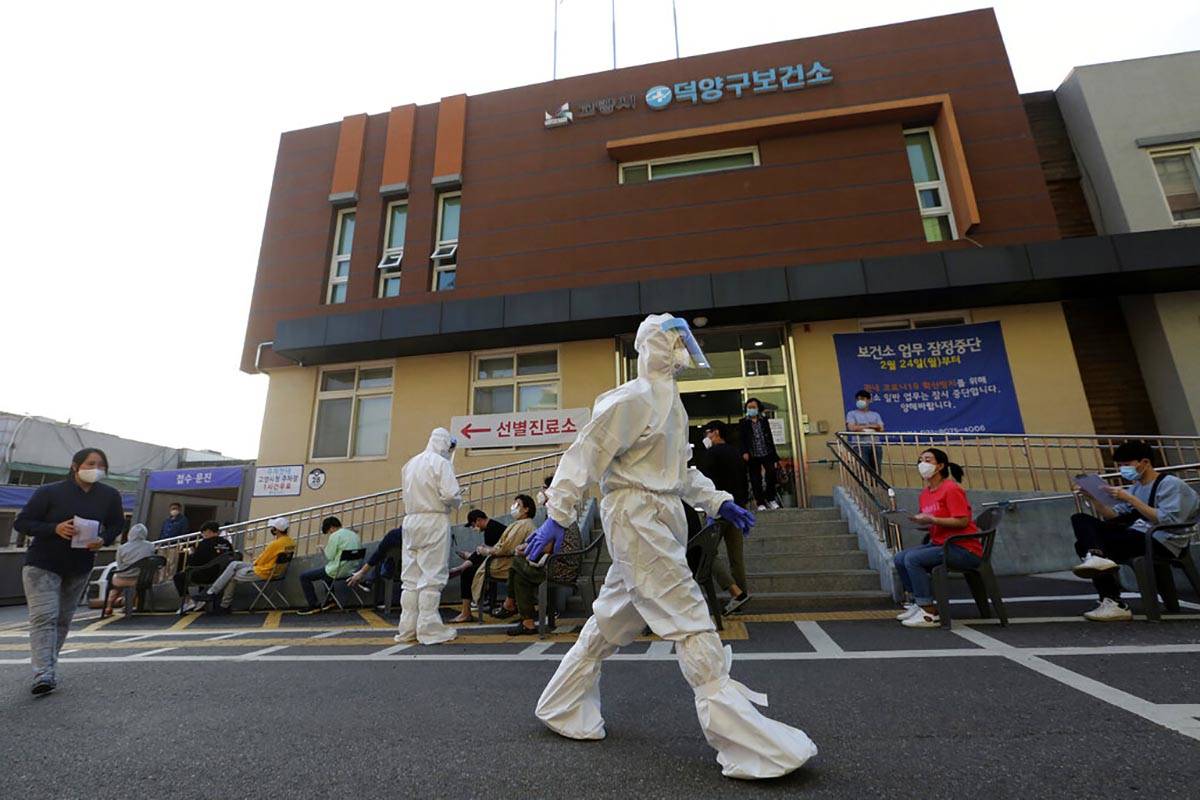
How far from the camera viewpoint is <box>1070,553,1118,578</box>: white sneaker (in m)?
4.34

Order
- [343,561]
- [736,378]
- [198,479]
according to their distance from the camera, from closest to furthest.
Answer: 1. [343,561]
2. [736,378]
3. [198,479]

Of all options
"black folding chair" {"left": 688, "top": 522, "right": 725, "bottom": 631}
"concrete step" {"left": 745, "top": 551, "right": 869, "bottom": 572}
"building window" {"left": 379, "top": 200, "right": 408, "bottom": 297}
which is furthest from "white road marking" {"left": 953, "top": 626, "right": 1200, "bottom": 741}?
"building window" {"left": 379, "top": 200, "right": 408, "bottom": 297}

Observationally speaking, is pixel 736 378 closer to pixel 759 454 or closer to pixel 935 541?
pixel 759 454

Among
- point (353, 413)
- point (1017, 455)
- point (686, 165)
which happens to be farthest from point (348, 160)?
point (1017, 455)

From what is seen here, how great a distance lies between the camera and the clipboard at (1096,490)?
179 inches

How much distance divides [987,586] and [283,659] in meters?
5.94

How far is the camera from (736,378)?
9.82 m

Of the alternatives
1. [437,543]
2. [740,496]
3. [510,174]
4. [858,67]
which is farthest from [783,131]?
[437,543]

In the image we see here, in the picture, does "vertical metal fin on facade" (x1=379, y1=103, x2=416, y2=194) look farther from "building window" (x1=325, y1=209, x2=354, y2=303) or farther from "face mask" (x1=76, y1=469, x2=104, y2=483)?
"face mask" (x1=76, y1=469, x2=104, y2=483)

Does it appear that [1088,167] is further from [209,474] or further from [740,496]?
[209,474]

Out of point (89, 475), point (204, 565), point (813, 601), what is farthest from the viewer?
point (204, 565)

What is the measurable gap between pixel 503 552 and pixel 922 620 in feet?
13.7

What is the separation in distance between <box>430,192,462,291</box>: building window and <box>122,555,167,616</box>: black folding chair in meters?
6.67

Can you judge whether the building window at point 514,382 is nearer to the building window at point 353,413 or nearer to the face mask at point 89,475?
the building window at point 353,413
